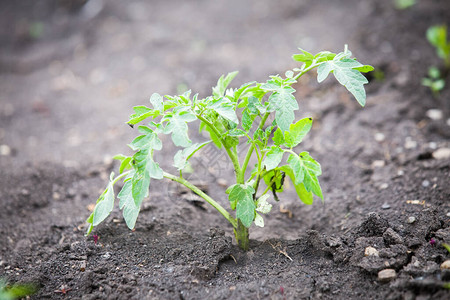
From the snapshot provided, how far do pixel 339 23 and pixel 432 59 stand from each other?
1.34 metres

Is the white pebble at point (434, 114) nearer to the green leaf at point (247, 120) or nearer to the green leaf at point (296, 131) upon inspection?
the green leaf at point (296, 131)

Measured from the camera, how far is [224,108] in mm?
1452

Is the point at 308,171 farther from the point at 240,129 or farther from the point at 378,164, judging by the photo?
the point at 378,164

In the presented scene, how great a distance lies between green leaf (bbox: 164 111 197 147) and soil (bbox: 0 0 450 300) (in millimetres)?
692

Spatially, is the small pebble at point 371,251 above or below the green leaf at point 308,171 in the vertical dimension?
below

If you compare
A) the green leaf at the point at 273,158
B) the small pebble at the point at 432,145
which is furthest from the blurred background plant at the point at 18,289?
the small pebble at the point at 432,145

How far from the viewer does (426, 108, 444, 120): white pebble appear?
9.24 feet

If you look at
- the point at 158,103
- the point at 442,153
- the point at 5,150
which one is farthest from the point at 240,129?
the point at 5,150

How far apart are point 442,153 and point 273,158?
1.50 meters

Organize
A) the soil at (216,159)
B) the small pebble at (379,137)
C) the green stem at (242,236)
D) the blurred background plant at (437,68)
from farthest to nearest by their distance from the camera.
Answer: the blurred background plant at (437,68) → the small pebble at (379,137) → the green stem at (242,236) → the soil at (216,159)

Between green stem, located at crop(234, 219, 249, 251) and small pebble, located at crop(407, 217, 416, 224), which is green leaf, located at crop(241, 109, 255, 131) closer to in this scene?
green stem, located at crop(234, 219, 249, 251)

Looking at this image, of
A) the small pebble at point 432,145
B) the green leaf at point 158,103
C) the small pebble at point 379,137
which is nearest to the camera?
the green leaf at point 158,103

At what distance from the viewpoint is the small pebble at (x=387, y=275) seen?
61.8 inches

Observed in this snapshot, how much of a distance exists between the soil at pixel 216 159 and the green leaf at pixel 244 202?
34 cm
